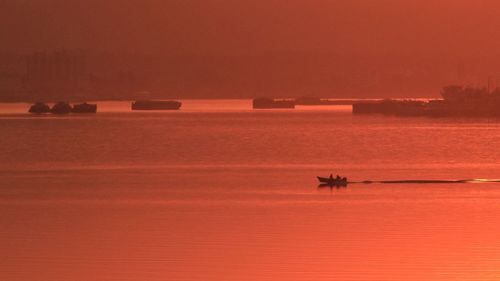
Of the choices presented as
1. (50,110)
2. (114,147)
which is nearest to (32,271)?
(114,147)

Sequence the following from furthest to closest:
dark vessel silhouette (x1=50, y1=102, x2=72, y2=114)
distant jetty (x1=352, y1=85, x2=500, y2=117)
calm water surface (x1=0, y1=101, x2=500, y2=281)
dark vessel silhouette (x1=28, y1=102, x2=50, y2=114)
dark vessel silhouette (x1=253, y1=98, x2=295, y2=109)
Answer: dark vessel silhouette (x1=253, y1=98, x2=295, y2=109) → dark vessel silhouette (x1=28, y1=102, x2=50, y2=114) → dark vessel silhouette (x1=50, y1=102, x2=72, y2=114) → distant jetty (x1=352, y1=85, x2=500, y2=117) → calm water surface (x1=0, y1=101, x2=500, y2=281)

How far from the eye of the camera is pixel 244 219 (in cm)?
2245

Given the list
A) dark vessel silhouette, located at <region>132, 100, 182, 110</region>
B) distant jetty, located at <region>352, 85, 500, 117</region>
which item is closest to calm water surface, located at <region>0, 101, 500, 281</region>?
distant jetty, located at <region>352, 85, 500, 117</region>

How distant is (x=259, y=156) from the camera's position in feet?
150

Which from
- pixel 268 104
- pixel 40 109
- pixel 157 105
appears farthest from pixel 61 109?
pixel 268 104

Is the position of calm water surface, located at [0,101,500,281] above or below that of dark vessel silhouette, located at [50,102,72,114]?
below

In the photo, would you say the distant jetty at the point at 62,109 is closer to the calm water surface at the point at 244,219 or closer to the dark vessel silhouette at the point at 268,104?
the dark vessel silhouette at the point at 268,104

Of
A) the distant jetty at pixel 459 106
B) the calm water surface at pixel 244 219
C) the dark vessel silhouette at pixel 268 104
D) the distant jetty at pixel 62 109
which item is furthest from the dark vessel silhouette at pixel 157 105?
the calm water surface at pixel 244 219

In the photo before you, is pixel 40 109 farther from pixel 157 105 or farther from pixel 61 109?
pixel 157 105

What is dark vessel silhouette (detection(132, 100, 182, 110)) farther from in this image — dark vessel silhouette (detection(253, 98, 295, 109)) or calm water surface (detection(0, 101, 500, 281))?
calm water surface (detection(0, 101, 500, 281))

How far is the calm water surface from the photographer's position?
1675cm

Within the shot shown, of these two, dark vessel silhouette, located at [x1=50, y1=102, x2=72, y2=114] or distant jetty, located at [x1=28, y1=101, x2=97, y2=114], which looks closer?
dark vessel silhouette, located at [x1=50, y1=102, x2=72, y2=114]

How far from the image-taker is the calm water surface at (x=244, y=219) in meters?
16.8

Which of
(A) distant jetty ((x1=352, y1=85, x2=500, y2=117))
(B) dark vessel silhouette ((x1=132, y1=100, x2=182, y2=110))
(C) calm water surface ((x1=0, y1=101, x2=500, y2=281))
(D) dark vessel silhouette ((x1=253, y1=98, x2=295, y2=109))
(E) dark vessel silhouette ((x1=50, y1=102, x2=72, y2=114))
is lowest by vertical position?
(C) calm water surface ((x1=0, y1=101, x2=500, y2=281))
